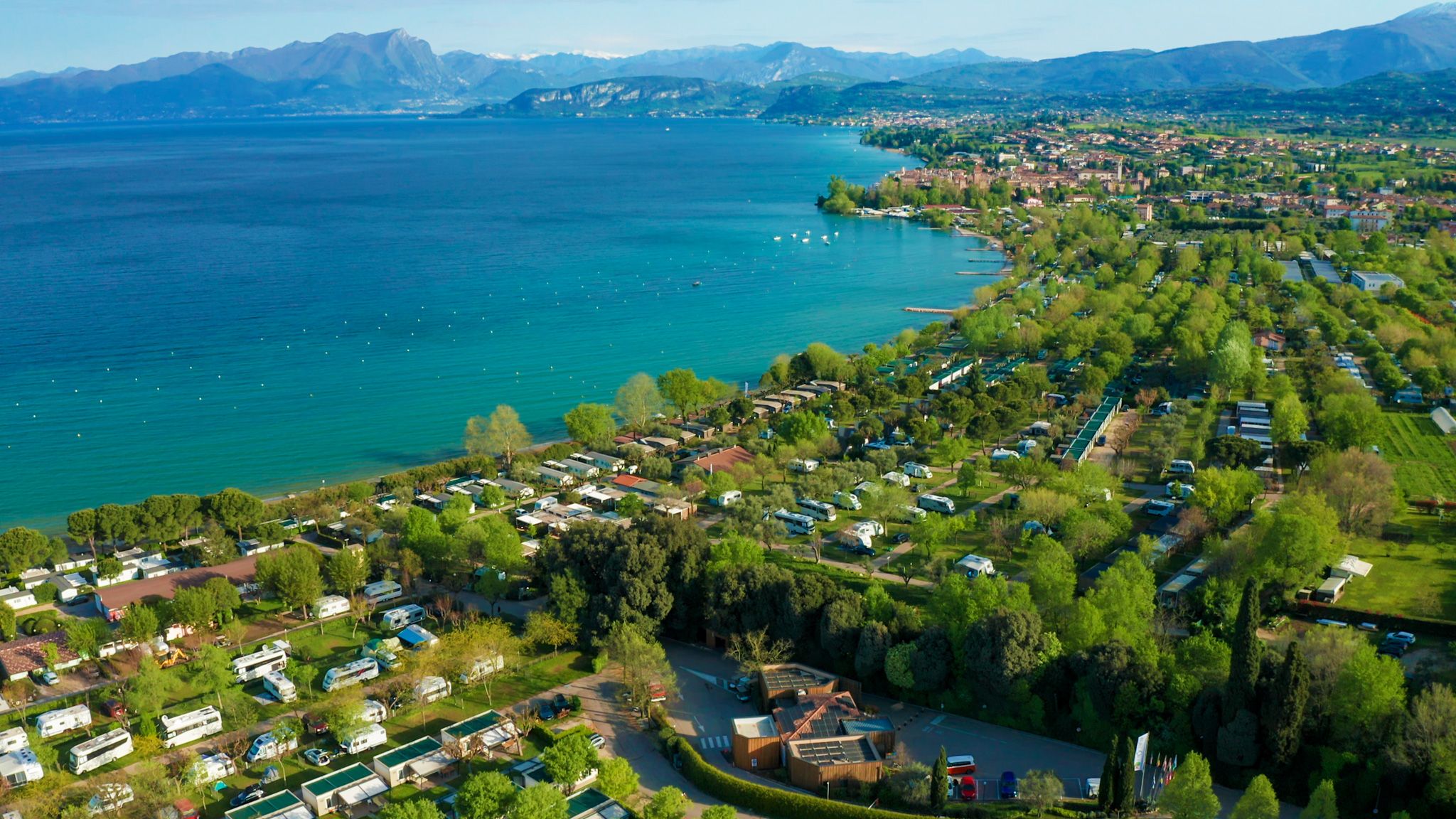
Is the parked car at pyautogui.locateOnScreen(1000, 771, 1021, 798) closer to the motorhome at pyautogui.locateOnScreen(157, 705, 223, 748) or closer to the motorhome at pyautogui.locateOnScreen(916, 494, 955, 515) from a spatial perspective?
the motorhome at pyautogui.locateOnScreen(916, 494, 955, 515)

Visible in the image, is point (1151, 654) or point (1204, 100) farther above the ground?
point (1204, 100)

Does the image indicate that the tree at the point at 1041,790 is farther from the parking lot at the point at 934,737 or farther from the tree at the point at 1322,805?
the tree at the point at 1322,805

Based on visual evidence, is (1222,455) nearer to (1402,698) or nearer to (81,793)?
(1402,698)

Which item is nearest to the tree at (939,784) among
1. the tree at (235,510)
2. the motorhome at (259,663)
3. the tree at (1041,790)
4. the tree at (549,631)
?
the tree at (1041,790)

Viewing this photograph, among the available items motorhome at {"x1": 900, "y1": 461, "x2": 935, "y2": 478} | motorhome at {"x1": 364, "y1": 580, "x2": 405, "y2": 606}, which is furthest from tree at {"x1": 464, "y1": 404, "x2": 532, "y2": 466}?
motorhome at {"x1": 900, "y1": 461, "x2": 935, "y2": 478}

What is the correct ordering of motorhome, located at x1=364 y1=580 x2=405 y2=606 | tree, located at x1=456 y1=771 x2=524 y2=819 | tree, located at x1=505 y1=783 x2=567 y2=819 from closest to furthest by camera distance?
1. tree, located at x1=505 y1=783 x2=567 y2=819
2. tree, located at x1=456 y1=771 x2=524 y2=819
3. motorhome, located at x1=364 y1=580 x2=405 y2=606

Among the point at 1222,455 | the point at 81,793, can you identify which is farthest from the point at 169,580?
the point at 1222,455
